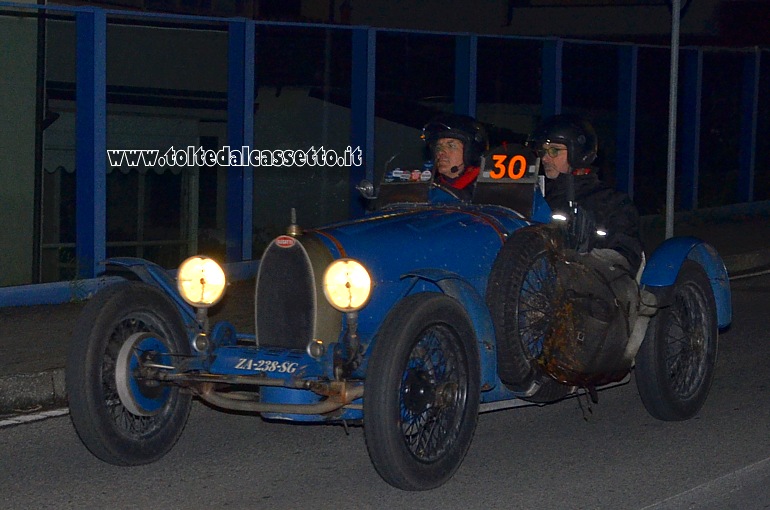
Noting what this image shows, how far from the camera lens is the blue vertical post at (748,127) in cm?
1942

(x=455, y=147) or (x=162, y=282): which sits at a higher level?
(x=455, y=147)

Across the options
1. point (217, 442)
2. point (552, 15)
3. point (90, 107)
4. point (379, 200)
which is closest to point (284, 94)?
point (90, 107)

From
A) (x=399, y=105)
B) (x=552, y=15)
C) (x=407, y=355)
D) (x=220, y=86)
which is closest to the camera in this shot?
(x=407, y=355)

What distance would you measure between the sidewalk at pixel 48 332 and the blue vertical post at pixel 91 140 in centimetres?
56

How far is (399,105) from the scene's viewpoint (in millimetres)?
13977

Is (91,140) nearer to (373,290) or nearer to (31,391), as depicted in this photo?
(31,391)

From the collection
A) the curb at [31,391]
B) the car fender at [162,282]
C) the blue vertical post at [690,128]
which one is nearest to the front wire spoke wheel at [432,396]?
the car fender at [162,282]

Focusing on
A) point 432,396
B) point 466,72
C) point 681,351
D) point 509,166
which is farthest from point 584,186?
point 466,72

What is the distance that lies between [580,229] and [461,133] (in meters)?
1.09

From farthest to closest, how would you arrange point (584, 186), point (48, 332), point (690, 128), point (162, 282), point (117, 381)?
point (690, 128) < point (48, 332) < point (584, 186) < point (162, 282) < point (117, 381)

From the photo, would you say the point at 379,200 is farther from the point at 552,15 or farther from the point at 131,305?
the point at 552,15

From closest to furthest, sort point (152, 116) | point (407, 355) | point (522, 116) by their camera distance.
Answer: point (407, 355) → point (152, 116) → point (522, 116)

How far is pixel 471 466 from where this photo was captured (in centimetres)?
627

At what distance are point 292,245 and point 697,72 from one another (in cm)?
1357
